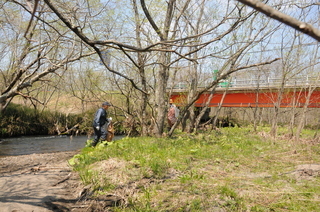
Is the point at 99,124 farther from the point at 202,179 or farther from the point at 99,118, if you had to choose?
the point at 202,179

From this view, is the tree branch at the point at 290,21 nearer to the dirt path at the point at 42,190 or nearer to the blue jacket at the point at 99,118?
the dirt path at the point at 42,190

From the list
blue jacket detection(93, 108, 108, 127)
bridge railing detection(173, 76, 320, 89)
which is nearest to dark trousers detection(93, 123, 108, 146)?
blue jacket detection(93, 108, 108, 127)

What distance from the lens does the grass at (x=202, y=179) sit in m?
4.20

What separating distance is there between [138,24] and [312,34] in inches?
397

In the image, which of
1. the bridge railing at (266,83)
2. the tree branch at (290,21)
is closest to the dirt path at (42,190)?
the tree branch at (290,21)

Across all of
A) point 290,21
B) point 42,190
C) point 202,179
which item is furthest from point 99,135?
point 290,21

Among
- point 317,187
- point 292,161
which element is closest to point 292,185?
point 317,187

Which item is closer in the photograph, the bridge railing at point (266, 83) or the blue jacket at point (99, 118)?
the blue jacket at point (99, 118)

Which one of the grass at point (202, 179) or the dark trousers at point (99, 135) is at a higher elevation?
the dark trousers at point (99, 135)

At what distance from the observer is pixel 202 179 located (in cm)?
531

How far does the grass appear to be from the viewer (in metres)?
4.20

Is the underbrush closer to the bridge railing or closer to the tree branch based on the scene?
the bridge railing

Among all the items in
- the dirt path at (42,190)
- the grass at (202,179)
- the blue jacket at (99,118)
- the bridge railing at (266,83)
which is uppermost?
the bridge railing at (266,83)

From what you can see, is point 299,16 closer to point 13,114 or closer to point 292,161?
point 292,161
